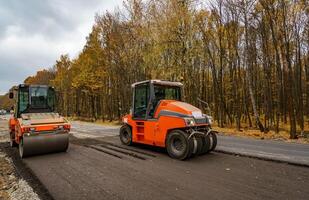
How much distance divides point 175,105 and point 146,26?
600 inches

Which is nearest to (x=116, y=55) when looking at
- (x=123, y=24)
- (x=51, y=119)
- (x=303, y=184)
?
(x=123, y=24)

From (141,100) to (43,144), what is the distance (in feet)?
12.8

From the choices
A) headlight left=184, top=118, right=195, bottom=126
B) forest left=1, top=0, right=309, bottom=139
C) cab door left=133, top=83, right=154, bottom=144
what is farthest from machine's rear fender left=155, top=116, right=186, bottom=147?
forest left=1, top=0, right=309, bottom=139

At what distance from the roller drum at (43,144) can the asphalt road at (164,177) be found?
1.02 ft

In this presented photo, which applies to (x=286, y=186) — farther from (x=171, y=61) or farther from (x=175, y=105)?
(x=171, y=61)

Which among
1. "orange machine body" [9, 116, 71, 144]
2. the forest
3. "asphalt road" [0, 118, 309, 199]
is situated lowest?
"asphalt road" [0, 118, 309, 199]

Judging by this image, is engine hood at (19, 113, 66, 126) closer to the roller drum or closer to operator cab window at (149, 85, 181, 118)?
the roller drum

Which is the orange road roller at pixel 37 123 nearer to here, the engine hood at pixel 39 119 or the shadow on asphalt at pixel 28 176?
the engine hood at pixel 39 119

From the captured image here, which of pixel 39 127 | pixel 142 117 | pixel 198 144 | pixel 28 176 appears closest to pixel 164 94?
pixel 142 117

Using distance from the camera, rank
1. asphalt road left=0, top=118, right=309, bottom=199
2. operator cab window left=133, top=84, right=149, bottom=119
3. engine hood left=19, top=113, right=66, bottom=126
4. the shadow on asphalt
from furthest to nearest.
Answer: operator cab window left=133, top=84, right=149, bottom=119 < engine hood left=19, top=113, right=66, bottom=126 < the shadow on asphalt < asphalt road left=0, top=118, right=309, bottom=199

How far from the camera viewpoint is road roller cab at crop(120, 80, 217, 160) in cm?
804

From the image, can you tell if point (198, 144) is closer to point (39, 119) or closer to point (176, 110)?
point (176, 110)

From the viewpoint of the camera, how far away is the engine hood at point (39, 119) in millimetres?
8789

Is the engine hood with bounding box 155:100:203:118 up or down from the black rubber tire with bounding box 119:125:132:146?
up
